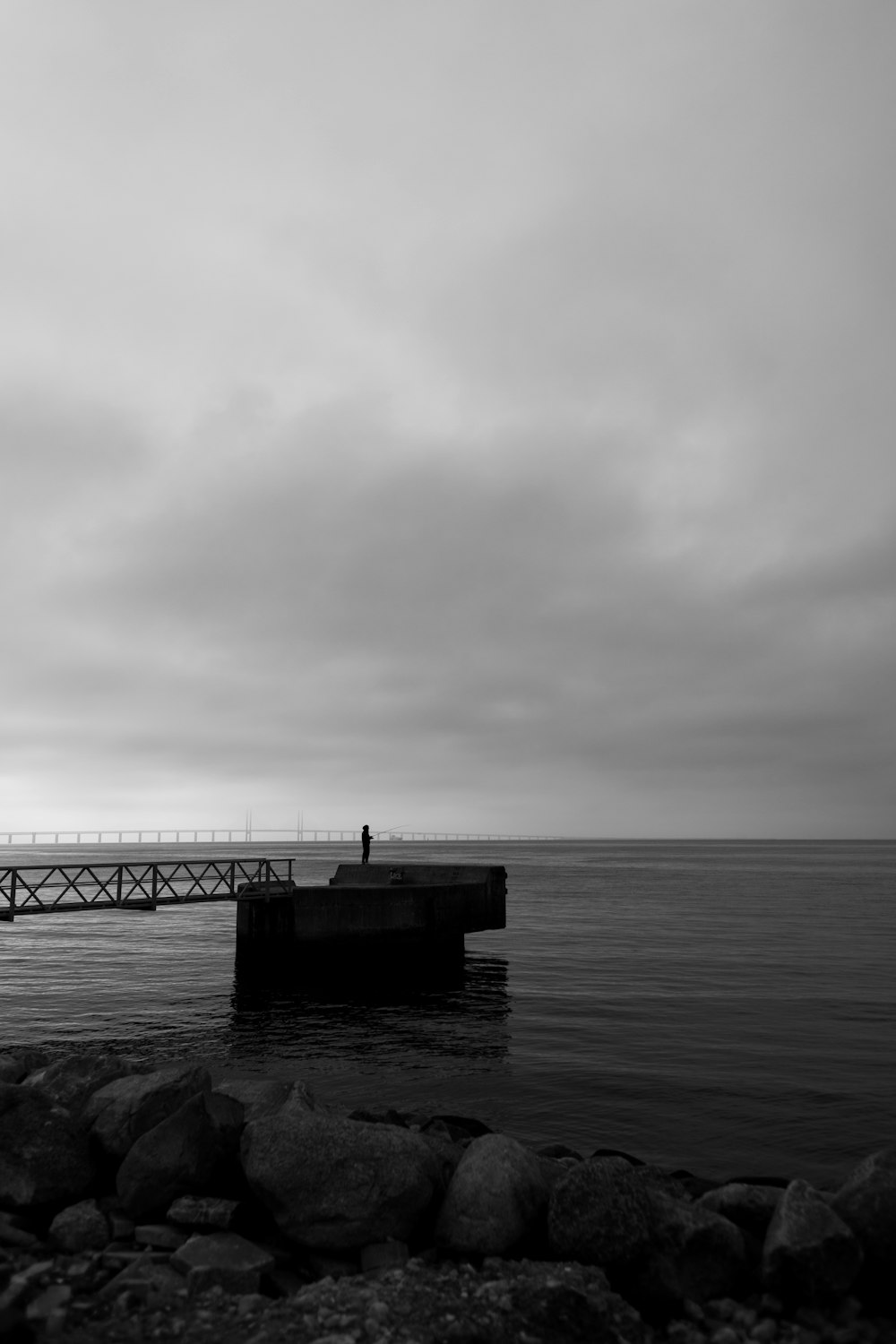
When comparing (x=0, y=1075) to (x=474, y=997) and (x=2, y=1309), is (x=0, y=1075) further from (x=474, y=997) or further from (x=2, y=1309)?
(x=474, y=997)

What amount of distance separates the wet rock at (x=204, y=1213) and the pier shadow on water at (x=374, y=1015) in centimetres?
1131

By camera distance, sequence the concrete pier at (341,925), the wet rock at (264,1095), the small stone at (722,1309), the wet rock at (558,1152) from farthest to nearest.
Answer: the concrete pier at (341,925), the wet rock at (558,1152), the wet rock at (264,1095), the small stone at (722,1309)

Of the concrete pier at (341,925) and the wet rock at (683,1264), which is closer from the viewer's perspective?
the wet rock at (683,1264)

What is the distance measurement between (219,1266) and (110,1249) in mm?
1137

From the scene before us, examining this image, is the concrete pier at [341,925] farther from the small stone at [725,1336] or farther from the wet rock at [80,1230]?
the small stone at [725,1336]

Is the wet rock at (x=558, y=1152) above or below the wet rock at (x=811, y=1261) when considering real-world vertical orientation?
below

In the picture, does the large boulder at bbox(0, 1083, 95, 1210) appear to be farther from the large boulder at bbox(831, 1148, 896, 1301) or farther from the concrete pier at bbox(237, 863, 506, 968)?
the concrete pier at bbox(237, 863, 506, 968)

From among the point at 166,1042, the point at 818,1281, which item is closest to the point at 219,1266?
the point at 818,1281

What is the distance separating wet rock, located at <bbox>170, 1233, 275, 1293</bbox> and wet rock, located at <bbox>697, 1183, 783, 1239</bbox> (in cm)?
409

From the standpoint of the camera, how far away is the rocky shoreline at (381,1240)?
618 centimetres

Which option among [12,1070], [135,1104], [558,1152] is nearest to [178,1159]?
[135,1104]

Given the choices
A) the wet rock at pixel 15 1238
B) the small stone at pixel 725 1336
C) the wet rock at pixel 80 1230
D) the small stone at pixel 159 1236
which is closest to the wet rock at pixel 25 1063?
the wet rock at pixel 15 1238

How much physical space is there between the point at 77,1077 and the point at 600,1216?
7.24 m

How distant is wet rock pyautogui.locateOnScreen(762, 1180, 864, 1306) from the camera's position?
22.7 ft
